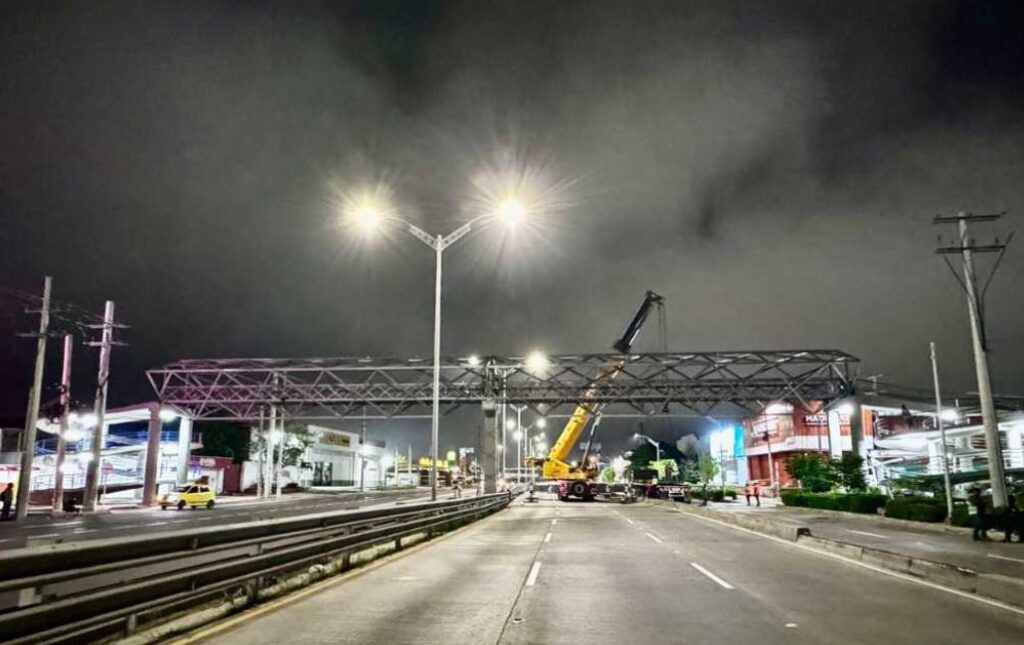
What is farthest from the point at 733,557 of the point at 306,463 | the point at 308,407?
the point at 306,463

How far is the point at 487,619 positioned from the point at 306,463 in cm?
8896

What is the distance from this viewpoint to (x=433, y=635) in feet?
26.6

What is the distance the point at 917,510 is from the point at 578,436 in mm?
25104

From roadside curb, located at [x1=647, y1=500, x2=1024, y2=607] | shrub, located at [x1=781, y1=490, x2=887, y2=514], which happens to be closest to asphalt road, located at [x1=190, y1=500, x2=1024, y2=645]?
roadside curb, located at [x1=647, y1=500, x2=1024, y2=607]

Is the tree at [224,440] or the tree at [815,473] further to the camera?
the tree at [224,440]

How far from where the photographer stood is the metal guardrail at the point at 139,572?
5941 millimetres

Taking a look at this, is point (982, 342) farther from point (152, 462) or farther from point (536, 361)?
point (152, 462)

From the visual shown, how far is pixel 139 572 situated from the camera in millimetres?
13266

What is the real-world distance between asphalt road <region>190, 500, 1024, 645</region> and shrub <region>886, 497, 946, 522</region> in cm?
1518

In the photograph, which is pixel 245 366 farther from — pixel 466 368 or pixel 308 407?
pixel 466 368

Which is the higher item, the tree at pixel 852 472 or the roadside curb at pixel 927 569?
the tree at pixel 852 472

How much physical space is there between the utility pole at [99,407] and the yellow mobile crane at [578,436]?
93.6ft

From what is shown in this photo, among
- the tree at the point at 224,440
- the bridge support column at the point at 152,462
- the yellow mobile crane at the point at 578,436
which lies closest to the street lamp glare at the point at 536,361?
the yellow mobile crane at the point at 578,436

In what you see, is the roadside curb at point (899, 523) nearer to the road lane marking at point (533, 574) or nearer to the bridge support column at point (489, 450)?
the road lane marking at point (533, 574)
